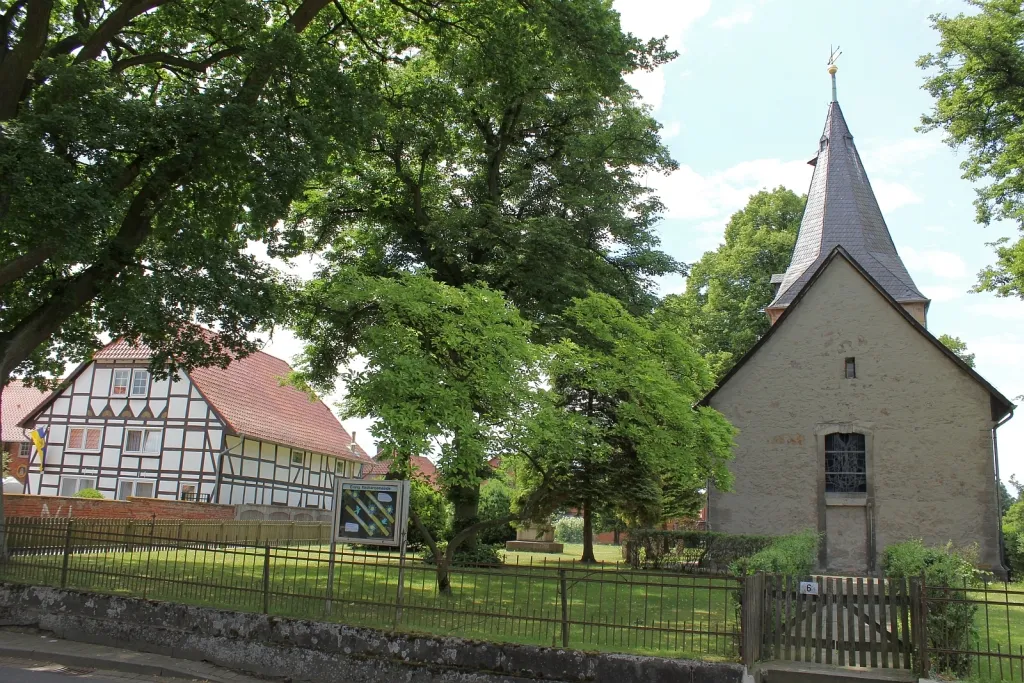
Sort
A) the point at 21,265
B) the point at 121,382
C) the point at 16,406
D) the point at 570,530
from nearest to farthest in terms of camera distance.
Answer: the point at 21,265
the point at 121,382
the point at 16,406
the point at 570,530

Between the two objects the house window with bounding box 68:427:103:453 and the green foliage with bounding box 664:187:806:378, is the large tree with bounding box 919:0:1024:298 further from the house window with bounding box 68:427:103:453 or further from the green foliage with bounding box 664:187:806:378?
the house window with bounding box 68:427:103:453

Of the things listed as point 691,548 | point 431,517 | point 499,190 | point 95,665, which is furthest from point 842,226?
point 95,665

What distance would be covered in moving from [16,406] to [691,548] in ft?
124

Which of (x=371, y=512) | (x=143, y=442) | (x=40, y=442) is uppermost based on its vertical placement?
(x=143, y=442)

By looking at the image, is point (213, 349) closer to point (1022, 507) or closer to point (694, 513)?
point (694, 513)

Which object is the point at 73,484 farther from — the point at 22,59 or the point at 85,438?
the point at 22,59

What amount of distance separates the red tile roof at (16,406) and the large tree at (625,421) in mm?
33954

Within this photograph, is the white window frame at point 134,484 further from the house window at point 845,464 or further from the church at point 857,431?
the house window at point 845,464

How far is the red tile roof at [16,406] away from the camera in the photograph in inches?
1544

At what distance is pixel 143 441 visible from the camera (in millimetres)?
32375

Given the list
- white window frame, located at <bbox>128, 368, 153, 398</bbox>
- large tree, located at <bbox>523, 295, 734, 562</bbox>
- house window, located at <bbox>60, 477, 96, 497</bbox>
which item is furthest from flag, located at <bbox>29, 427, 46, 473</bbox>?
large tree, located at <bbox>523, 295, 734, 562</bbox>

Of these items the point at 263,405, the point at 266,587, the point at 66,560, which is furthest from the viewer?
the point at 263,405

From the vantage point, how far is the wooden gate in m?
9.20

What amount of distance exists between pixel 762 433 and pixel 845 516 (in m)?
2.94
